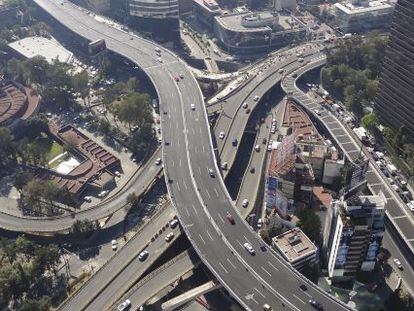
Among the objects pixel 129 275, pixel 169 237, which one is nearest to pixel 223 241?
pixel 169 237

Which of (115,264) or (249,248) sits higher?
(249,248)

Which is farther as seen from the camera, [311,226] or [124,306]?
[311,226]

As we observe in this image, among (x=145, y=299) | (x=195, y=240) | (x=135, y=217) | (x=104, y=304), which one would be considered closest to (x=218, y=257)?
(x=195, y=240)

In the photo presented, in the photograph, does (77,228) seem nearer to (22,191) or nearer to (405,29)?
(22,191)

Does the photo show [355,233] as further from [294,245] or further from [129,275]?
[129,275]

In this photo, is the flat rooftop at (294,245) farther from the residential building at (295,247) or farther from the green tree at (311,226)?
the green tree at (311,226)

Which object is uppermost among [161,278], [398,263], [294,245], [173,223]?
[294,245]
